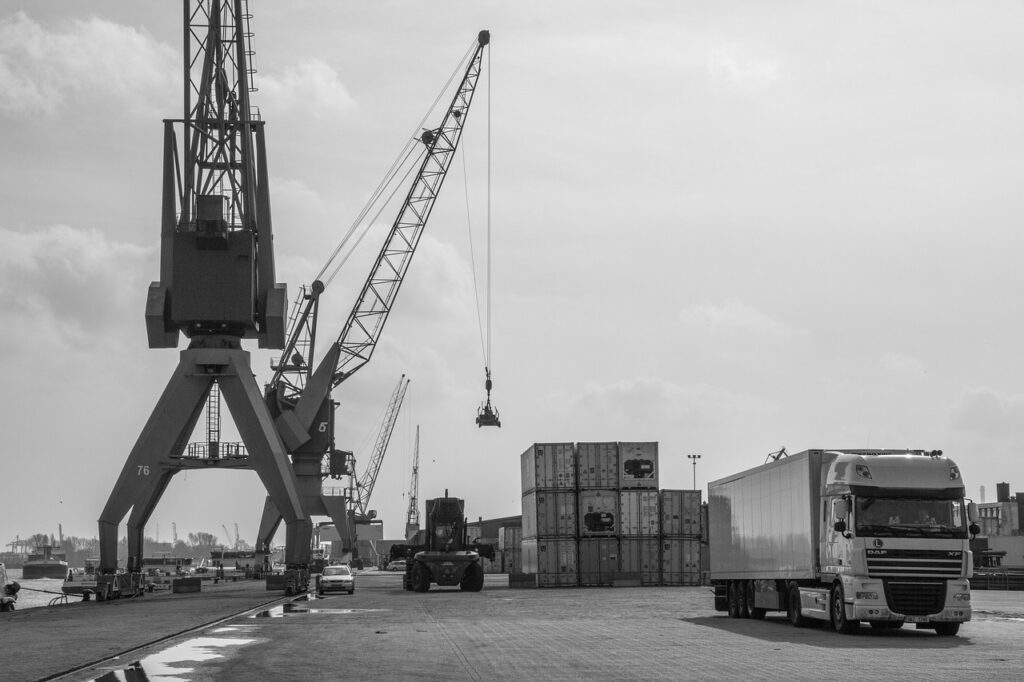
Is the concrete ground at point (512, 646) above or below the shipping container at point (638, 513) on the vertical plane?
below

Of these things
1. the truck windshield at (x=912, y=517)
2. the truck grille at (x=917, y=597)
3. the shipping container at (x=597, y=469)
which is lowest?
the truck grille at (x=917, y=597)

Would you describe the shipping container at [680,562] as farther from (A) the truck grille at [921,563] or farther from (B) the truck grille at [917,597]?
(A) the truck grille at [921,563]

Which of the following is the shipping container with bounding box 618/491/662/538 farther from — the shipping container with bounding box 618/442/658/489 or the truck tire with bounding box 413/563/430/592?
the truck tire with bounding box 413/563/430/592

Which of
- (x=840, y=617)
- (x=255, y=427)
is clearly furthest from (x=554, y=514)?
(x=840, y=617)

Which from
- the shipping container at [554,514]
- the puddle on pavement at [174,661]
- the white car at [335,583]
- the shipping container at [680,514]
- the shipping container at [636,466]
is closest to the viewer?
the puddle on pavement at [174,661]

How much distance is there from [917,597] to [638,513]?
4029cm

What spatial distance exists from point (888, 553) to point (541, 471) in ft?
133

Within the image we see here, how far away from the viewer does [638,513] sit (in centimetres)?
6738

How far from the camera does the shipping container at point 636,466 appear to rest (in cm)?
6744

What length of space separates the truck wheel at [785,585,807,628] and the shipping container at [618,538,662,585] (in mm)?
35586

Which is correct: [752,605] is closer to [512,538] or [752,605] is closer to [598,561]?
[598,561]

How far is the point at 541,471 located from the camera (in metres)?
67.1

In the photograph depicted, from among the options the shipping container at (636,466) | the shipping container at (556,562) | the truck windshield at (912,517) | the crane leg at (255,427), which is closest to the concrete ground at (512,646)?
the truck windshield at (912,517)

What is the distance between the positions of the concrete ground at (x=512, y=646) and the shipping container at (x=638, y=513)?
25.4 metres
